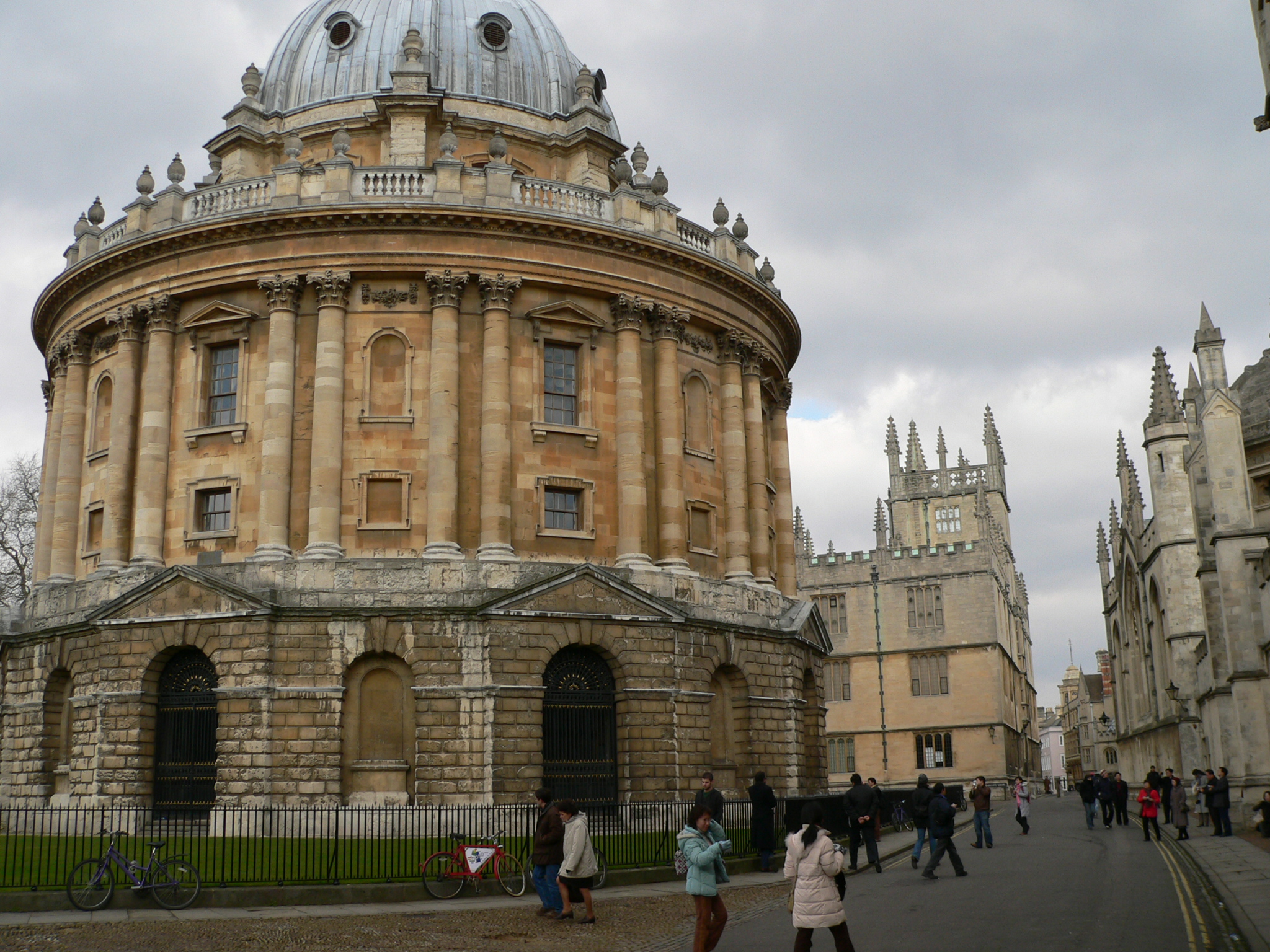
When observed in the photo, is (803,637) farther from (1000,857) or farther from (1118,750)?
Answer: (1118,750)

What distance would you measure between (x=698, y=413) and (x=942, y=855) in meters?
18.0

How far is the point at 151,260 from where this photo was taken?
33969 mm

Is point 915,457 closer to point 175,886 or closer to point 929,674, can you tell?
point 929,674

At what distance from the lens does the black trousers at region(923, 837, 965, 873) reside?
21.0 m

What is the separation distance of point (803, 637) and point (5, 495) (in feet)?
117

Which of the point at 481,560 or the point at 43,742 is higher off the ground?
the point at 481,560

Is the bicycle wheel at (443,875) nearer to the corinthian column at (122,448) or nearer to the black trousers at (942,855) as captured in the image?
the black trousers at (942,855)

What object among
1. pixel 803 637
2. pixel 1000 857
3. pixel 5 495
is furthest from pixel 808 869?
pixel 5 495

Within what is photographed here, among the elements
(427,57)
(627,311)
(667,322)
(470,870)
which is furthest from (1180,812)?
(427,57)

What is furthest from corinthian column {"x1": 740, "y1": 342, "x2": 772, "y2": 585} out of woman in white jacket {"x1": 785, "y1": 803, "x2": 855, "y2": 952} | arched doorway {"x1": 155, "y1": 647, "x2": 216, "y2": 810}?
woman in white jacket {"x1": 785, "y1": 803, "x2": 855, "y2": 952}

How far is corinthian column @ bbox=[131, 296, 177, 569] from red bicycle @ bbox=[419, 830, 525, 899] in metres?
16.6

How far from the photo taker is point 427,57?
40312mm

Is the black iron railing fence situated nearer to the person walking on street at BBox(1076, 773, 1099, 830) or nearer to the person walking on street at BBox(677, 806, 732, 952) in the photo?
the person walking on street at BBox(677, 806, 732, 952)

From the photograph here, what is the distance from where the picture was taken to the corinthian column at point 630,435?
1293 inches
